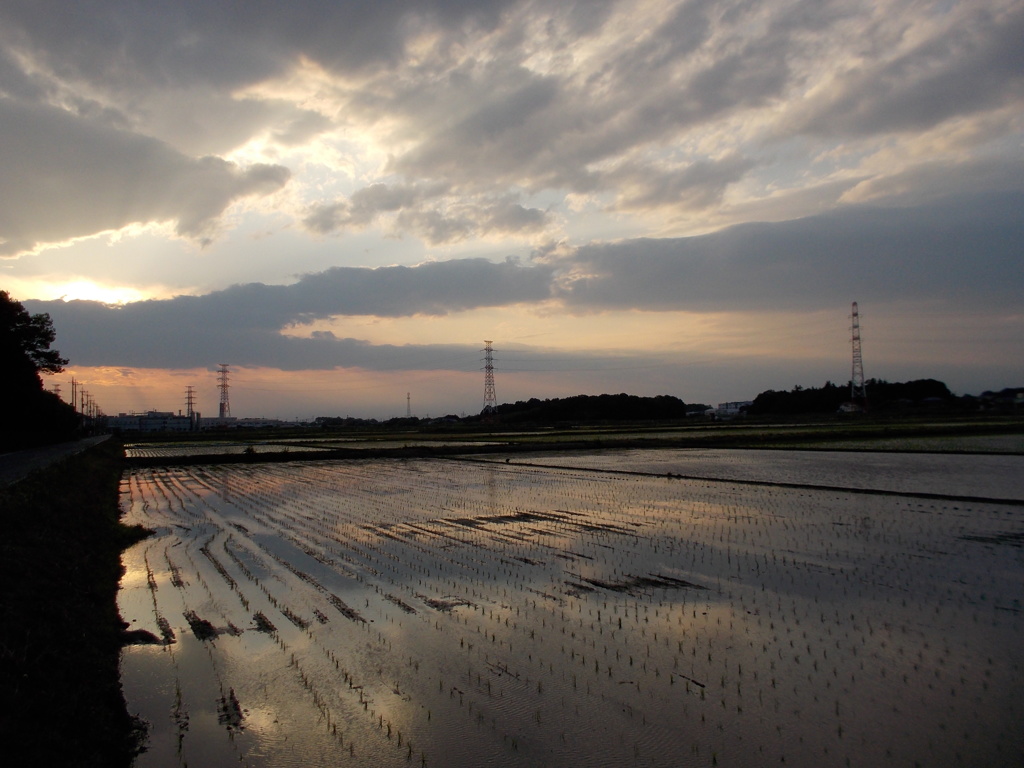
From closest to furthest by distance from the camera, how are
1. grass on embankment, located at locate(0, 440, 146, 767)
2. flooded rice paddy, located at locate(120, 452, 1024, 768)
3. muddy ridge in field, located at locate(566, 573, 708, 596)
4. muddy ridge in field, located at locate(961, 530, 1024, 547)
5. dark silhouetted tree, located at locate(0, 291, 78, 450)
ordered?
grass on embankment, located at locate(0, 440, 146, 767) → flooded rice paddy, located at locate(120, 452, 1024, 768) → muddy ridge in field, located at locate(566, 573, 708, 596) → muddy ridge in field, located at locate(961, 530, 1024, 547) → dark silhouetted tree, located at locate(0, 291, 78, 450)

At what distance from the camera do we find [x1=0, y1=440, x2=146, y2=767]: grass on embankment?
422 cm

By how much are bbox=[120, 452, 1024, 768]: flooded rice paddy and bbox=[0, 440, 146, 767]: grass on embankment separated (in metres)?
0.30

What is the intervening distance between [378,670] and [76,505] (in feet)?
34.5

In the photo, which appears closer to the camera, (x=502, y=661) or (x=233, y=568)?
(x=502, y=661)

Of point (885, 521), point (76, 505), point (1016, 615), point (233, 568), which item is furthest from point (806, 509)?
point (76, 505)

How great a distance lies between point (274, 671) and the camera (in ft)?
18.7

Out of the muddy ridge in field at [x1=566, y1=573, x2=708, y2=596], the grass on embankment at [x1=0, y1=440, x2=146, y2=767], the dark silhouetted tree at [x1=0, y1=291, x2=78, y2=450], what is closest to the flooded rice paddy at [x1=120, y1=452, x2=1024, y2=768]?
the muddy ridge in field at [x1=566, y1=573, x2=708, y2=596]

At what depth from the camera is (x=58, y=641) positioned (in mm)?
5676

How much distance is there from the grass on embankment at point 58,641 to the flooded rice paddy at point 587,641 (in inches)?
12.0

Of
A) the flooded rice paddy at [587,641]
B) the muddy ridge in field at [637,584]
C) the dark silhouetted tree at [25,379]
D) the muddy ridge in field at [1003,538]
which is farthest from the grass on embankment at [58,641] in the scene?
the dark silhouetted tree at [25,379]

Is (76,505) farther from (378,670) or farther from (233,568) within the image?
(378,670)

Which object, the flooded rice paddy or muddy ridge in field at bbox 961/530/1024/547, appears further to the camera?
muddy ridge in field at bbox 961/530/1024/547

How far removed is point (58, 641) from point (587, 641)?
15.5ft

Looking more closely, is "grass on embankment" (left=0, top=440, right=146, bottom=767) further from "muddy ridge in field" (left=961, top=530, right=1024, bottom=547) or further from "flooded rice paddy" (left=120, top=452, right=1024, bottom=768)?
"muddy ridge in field" (left=961, top=530, right=1024, bottom=547)
